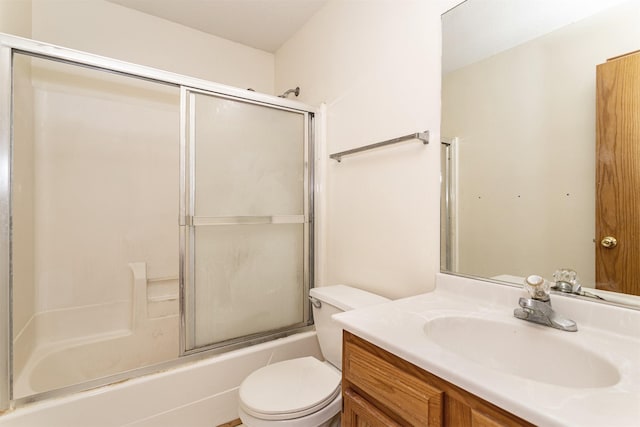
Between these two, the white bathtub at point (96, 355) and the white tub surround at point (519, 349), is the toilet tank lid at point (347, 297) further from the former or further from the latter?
the white bathtub at point (96, 355)

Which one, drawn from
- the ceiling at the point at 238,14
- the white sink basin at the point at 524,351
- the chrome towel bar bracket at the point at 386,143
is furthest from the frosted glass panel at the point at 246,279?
the ceiling at the point at 238,14

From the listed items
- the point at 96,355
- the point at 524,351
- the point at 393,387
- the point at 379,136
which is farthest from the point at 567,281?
the point at 96,355

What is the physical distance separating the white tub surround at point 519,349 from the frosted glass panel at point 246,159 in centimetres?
104

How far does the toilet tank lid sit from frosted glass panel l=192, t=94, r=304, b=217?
59cm

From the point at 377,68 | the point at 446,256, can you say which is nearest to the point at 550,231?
the point at 446,256

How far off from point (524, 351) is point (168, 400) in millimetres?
1531

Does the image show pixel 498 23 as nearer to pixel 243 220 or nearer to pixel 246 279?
pixel 243 220

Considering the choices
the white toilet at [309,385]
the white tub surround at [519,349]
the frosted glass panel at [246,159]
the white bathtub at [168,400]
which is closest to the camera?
the white tub surround at [519,349]

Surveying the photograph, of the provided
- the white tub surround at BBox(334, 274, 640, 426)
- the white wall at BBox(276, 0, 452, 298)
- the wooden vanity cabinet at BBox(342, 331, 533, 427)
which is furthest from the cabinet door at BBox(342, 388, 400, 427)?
the white wall at BBox(276, 0, 452, 298)

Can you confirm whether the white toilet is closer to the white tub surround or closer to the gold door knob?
the white tub surround

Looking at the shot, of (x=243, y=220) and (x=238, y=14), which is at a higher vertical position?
(x=238, y=14)

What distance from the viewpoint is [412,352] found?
0.71 m

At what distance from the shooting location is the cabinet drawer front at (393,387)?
0.68 meters

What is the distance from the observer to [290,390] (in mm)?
1222
